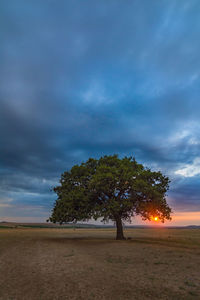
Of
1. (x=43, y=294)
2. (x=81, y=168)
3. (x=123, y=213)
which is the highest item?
(x=81, y=168)

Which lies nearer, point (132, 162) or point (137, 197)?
point (137, 197)

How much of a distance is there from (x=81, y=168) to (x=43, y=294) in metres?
25.9

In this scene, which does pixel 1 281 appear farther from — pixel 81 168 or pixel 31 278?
pixel 81 168

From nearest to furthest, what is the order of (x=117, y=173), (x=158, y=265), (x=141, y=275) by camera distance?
(x=141, y=275)
(x=158, y=265)
(x=117, y=173)

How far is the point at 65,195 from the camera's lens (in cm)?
3219

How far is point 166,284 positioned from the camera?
391 inches

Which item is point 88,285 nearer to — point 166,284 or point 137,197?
point 166,284

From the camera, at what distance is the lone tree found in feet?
98.2

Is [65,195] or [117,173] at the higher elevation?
[117,173]

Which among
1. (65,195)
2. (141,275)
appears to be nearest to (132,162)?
(65,195)

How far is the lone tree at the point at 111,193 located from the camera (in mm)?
29941

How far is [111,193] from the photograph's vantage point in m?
32.4

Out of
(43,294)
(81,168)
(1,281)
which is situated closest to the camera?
(43,294)

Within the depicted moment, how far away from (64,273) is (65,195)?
20.3 meters
